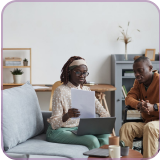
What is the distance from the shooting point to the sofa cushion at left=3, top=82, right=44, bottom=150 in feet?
6.30

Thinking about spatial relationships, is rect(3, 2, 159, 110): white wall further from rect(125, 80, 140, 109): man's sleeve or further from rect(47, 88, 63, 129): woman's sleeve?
rect(47, 88, 63, 129): woman's sleeve

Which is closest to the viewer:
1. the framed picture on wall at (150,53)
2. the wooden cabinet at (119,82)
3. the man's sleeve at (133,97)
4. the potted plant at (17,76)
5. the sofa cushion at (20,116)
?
the sofa cushion at (20,116)

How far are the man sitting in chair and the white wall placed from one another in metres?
1.85

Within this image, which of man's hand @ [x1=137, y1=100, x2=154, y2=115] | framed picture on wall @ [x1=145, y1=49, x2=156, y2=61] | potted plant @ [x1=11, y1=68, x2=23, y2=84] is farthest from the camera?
framed picture on wall @ [x1=145, y1=49, x2=156, y2=61]

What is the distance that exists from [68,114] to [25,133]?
0.39 meters

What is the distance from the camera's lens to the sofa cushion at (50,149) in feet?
5.97

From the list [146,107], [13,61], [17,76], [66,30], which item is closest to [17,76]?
[17,76]

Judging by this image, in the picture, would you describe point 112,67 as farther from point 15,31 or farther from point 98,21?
point 15,31

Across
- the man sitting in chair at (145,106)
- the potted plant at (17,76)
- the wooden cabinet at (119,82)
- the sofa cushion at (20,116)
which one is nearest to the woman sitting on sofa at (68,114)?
the sofa cushion at (20,116)

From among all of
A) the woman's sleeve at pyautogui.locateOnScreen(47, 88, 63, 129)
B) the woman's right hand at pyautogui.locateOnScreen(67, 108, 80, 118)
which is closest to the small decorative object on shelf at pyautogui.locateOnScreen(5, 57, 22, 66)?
the woman's sleeve at pyautogui.locateOnScreen(47, 88, 63, 129)

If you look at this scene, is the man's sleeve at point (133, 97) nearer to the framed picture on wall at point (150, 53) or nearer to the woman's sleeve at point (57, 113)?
the woman's sleeve at point (57, 113)

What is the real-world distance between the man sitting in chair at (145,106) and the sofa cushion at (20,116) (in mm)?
764

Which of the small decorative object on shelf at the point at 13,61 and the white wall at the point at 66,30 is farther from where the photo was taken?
the white wall at the point at 66,30

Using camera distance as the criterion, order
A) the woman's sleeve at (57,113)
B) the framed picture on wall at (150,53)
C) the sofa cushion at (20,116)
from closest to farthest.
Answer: the sofa cushion at (20,116), the woman's sleeve at (57,113), the framed picture on wall at (150,53)
